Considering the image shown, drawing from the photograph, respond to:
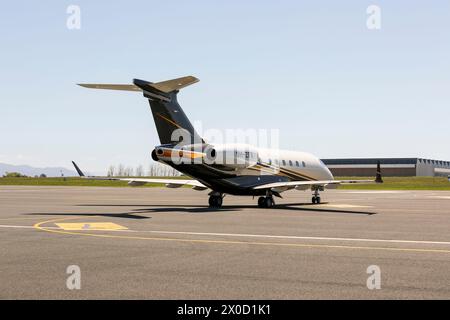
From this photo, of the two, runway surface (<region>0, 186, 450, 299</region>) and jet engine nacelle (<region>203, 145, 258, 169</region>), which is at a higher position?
jet engine nacelle (<region>203, 145, 258, 169</region>)

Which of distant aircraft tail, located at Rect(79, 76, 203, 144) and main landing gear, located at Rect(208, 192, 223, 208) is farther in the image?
main landing gear, located at Rect(208, 192, 223, 208)

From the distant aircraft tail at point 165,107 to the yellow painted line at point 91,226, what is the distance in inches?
347

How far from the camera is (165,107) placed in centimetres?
2934

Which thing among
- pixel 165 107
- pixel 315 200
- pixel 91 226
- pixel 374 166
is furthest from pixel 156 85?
pixel 374 166

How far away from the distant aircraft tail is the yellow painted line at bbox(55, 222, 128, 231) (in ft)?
28.9

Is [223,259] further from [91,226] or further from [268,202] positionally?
[268,202]

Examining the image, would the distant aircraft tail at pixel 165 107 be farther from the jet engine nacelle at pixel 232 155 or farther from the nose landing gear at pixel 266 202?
the nose landing gear at pixel 266 202

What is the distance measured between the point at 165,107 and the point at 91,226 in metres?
10.2

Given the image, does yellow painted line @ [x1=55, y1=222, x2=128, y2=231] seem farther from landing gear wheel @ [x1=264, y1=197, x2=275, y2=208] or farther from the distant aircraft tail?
landing gear wheel @ [x1=264, y1=197, x2=275, y2=208]

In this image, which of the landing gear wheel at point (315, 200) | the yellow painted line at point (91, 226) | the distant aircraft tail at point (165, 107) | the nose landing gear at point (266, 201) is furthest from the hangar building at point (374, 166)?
the yellow painted line at point (91, 226)

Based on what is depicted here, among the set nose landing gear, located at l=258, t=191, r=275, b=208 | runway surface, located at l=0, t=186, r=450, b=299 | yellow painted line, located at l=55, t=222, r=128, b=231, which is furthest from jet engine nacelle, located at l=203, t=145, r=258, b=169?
yellow painted line, located at l=55, t=222, r=128, b=231

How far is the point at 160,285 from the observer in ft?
31.3

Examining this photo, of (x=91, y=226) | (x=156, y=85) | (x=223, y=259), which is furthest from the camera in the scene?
(x=156, y=85)

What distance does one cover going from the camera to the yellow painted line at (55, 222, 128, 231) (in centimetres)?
1969
